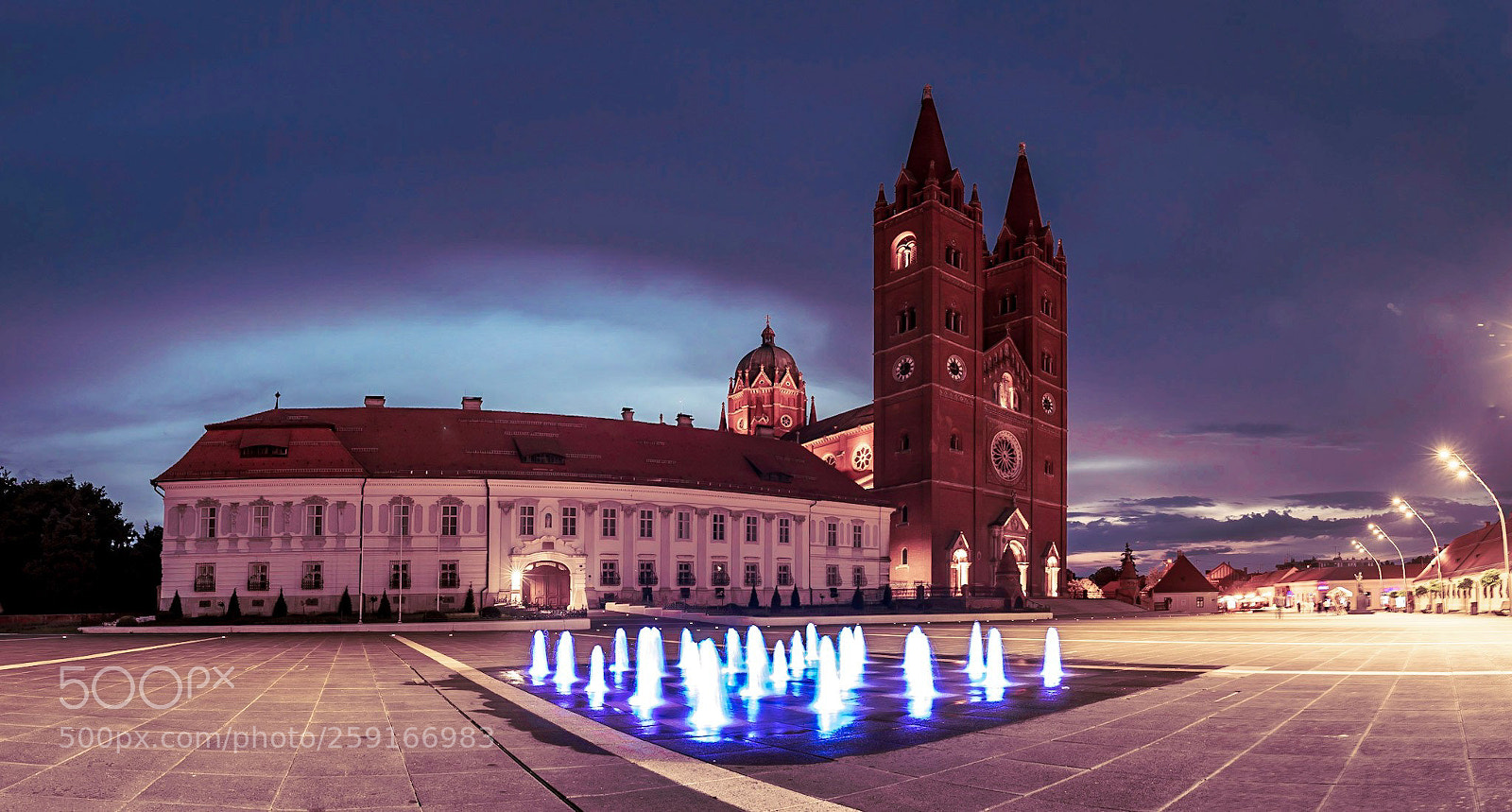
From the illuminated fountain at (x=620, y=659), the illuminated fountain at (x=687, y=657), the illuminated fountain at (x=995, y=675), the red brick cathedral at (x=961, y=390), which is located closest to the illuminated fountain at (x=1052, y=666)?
the illuminated fountain at (x=995, y=675)

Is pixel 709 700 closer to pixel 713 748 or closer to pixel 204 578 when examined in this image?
pixel 713 748

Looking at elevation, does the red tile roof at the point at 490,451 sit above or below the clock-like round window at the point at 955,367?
below

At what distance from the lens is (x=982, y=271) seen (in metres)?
93.5

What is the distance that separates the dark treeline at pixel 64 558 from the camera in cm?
5947

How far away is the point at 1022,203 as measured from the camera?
326 ft

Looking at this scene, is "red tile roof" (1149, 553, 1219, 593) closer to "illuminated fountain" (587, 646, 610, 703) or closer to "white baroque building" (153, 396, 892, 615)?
"white baroque building" (153, 396, 892, 615)

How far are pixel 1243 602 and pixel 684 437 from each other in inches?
4406

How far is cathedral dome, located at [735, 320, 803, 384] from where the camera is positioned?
417 ft

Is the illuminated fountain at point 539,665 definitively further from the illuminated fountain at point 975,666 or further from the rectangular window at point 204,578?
the rectangular window at point 204,578

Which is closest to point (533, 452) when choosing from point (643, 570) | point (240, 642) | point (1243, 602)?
point (643, 570)

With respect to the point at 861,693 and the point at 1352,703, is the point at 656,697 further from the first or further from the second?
the point at 1352,703

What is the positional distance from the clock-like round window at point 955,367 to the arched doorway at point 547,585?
36.6m

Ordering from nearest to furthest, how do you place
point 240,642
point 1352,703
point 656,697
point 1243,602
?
point 1352,703
point 656,697
point 240,642
point 1243,602

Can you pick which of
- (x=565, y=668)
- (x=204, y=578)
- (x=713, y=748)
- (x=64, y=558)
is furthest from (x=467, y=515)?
(x=713, y=748)
